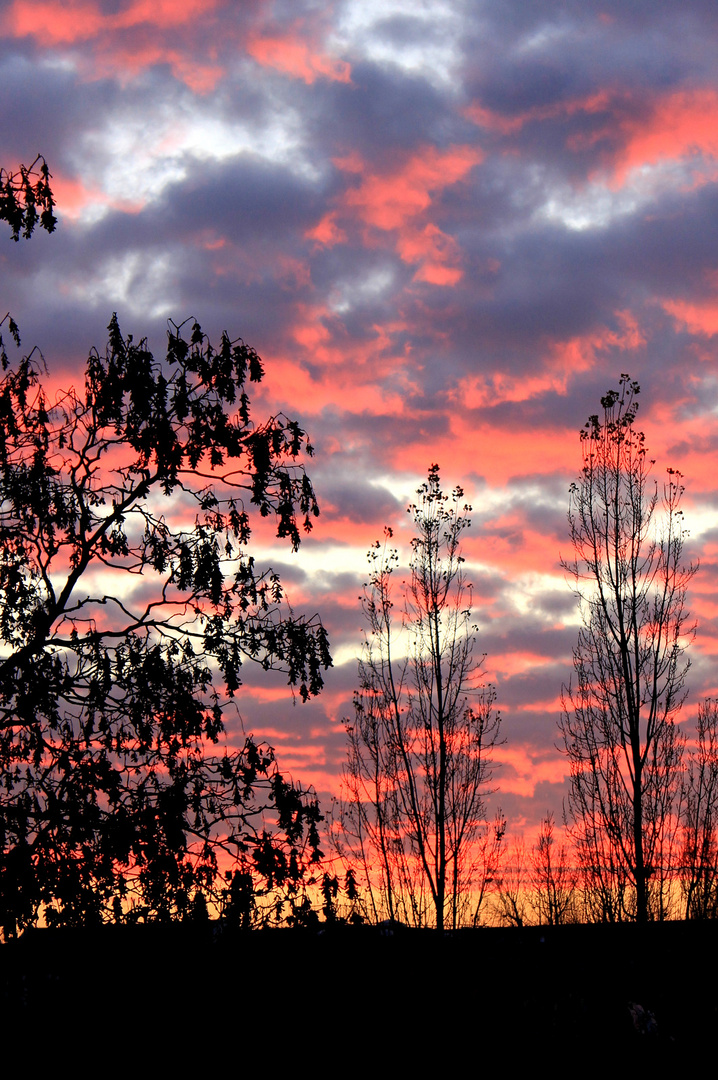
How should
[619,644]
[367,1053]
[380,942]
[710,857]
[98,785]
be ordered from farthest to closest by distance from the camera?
[710,857] < [619,644] < [380,942] < [367,1053] < [98,785]

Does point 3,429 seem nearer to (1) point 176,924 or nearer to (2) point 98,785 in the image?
(2) point 98,785

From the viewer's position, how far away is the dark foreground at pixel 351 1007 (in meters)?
12.5

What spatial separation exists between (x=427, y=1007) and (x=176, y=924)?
4857 millimetres

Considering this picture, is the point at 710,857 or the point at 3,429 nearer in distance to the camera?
the point at 3,429

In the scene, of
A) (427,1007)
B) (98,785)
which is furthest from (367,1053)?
(98,785)

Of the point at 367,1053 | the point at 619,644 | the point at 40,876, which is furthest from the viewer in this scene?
the point at 619,644

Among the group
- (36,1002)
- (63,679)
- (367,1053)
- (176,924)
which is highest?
(63,679)

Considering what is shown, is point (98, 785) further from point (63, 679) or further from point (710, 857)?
point (710, 857)

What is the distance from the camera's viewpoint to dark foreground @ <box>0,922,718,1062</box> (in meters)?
12.5

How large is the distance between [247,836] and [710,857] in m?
18.0

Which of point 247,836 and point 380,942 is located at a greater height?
point 247,836

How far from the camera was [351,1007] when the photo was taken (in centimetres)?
1449

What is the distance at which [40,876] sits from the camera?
1122 cm

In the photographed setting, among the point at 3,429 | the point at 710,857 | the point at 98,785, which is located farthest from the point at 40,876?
the point at 710,857
